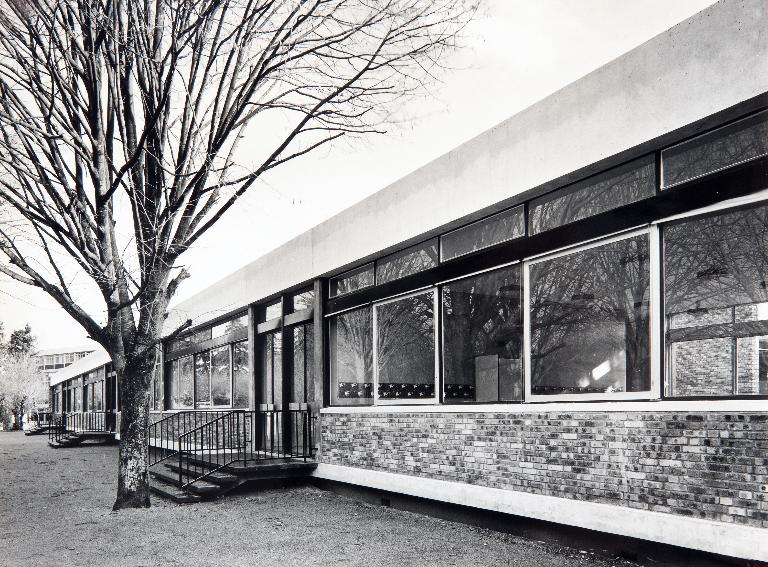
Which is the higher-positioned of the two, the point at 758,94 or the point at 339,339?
the point at 758,94

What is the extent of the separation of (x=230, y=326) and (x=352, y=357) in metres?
6.58

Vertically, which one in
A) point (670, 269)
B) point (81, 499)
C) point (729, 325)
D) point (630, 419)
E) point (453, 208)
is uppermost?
point (453, 208)

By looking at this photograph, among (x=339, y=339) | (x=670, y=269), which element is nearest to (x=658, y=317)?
(x=670, y=269)

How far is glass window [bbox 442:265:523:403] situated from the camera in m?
8.79

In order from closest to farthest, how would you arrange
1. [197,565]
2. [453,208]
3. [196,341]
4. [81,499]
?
[197,565] → [453,208] → [81,499] → [196,341]

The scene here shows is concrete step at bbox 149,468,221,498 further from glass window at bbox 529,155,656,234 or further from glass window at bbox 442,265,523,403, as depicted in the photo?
glass window at bbox 529,155,656,234

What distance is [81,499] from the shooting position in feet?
40.5

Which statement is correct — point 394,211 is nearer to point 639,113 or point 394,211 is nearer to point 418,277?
point 418,277

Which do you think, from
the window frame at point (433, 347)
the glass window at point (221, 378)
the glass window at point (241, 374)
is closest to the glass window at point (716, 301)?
the window frame at point (433, 347)

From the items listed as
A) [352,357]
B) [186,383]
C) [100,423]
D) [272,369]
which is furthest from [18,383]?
A: [352,357]

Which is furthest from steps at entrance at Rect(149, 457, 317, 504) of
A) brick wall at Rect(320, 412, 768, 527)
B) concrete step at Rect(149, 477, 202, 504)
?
brick wall at Rect(320, 412, 768, 527)

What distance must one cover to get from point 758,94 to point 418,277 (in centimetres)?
543

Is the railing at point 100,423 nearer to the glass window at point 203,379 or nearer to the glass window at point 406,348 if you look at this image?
the glass window at point 203,379

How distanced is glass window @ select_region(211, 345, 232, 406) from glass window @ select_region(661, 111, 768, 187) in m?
12.9
